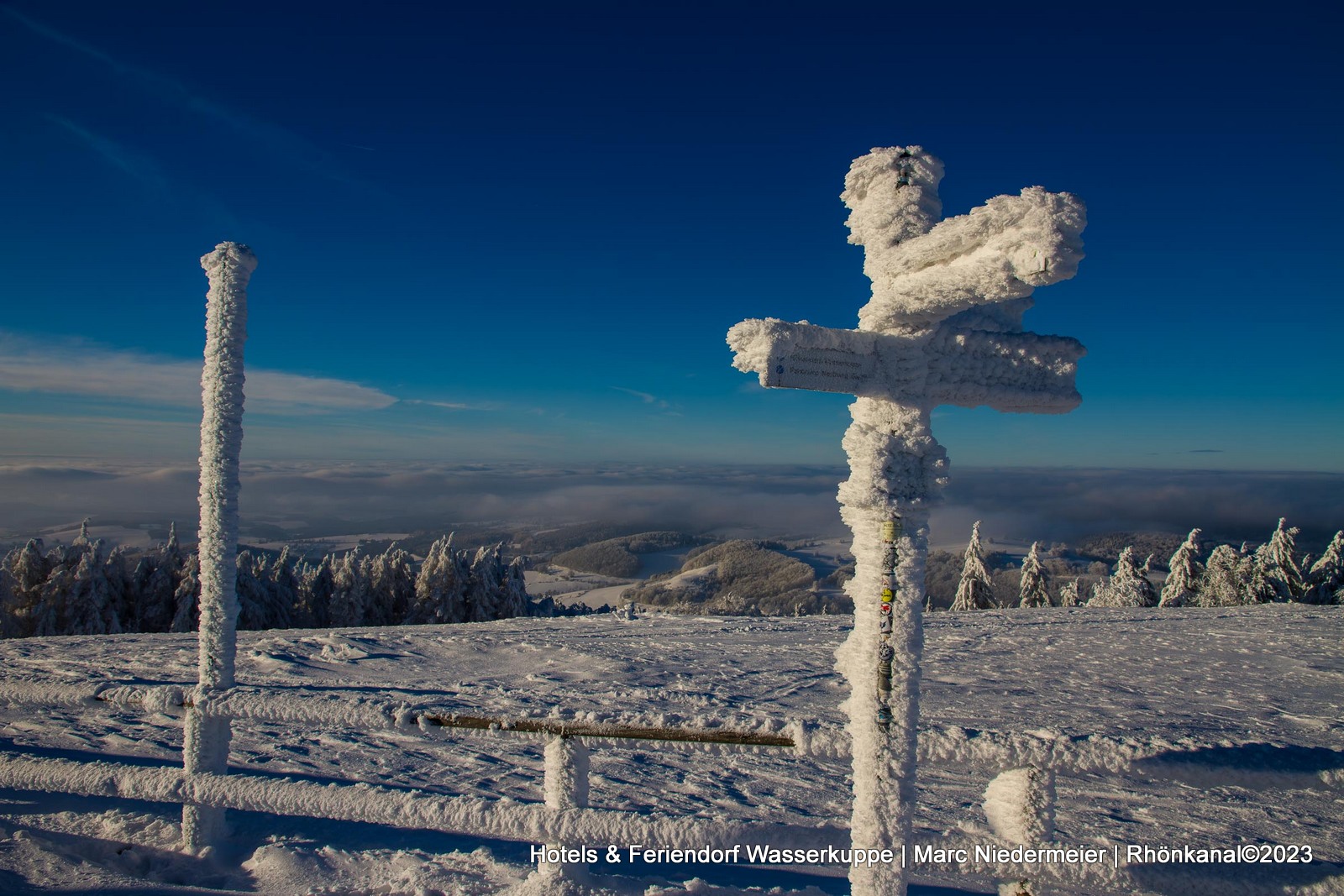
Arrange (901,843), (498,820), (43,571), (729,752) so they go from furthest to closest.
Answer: (43,571), (498,820), (729,752), (901,843)

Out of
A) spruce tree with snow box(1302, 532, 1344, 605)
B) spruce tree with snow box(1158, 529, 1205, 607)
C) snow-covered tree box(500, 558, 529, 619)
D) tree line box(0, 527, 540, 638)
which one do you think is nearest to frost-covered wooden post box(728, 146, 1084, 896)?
tree line box(0, 527, 540, 638)

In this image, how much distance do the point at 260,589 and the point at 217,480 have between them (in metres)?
24.9

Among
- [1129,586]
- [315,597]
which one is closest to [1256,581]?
[1129,586]

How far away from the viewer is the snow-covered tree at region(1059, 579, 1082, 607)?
28.5m

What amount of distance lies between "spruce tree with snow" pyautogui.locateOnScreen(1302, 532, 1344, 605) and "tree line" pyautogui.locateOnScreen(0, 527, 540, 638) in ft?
97.9

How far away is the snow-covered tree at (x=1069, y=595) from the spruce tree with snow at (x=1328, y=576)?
732 centimetres

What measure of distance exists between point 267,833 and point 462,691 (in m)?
2.11

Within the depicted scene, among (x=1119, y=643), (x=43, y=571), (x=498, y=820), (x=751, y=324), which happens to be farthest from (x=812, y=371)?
(x=43, y=571)

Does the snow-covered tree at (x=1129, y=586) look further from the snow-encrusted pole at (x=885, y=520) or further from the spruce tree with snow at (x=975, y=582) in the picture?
the snow-encrusted pole at (x=885, y=520)

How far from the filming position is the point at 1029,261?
232 cm

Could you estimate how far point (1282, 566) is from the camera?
2455 centimetres

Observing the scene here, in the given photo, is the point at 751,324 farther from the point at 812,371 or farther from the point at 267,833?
the point at 267,833

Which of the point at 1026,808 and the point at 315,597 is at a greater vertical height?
the point at 1026,808

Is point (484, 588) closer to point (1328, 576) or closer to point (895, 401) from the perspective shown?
point (895, 401)
